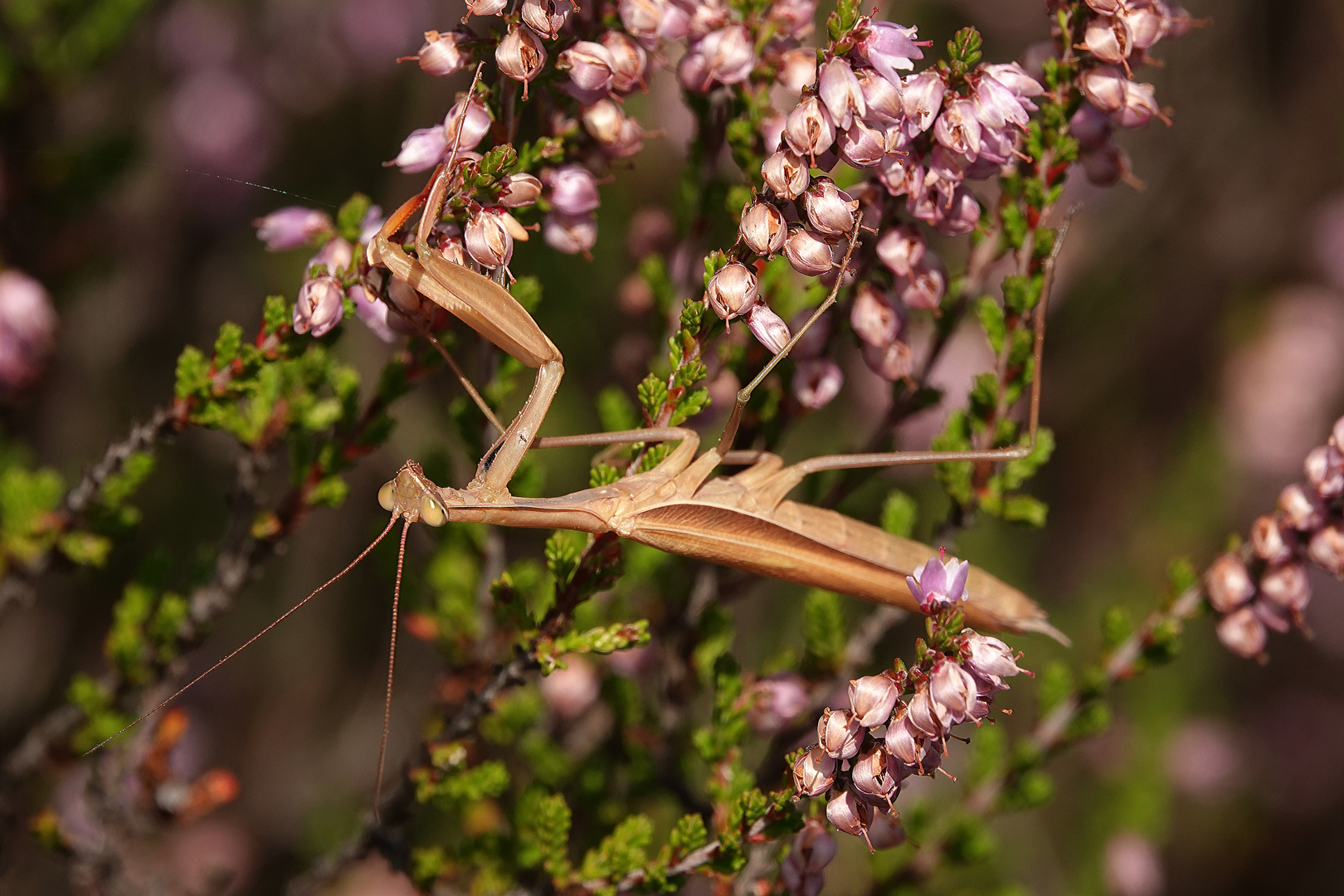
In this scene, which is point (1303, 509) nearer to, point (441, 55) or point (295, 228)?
point (441, 55)

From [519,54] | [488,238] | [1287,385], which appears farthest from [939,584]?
[1287,385]

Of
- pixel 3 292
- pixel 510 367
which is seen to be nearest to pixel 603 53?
pixel 510 367

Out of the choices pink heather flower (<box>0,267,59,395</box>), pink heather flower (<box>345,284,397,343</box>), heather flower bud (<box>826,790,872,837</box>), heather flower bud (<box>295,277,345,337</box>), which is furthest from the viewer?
pink heather flower (<box>0,267,59,395</box>)

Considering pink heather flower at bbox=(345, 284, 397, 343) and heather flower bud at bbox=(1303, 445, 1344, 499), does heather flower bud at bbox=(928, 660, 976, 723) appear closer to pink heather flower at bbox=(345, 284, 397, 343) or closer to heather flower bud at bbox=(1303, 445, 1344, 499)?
heather flower bud at bbox=(1303, 445, 1344, 499)

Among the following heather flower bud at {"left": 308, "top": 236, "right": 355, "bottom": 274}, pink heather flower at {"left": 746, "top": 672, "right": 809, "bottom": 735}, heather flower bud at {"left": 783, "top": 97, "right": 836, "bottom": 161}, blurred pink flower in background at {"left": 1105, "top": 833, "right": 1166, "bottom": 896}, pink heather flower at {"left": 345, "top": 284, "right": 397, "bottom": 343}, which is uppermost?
heather flower bud at {"left": 783, "top": 97, "right": 836, "bottom": 161}

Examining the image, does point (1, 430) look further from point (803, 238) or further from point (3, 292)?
point (803, 238)

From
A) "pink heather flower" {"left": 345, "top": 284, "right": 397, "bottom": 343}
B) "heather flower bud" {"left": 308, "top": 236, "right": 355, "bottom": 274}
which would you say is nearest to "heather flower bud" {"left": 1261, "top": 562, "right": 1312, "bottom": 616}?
"pink heather flower" {"left": 345, "top": 284, "right": 397, "bottom": 343}
